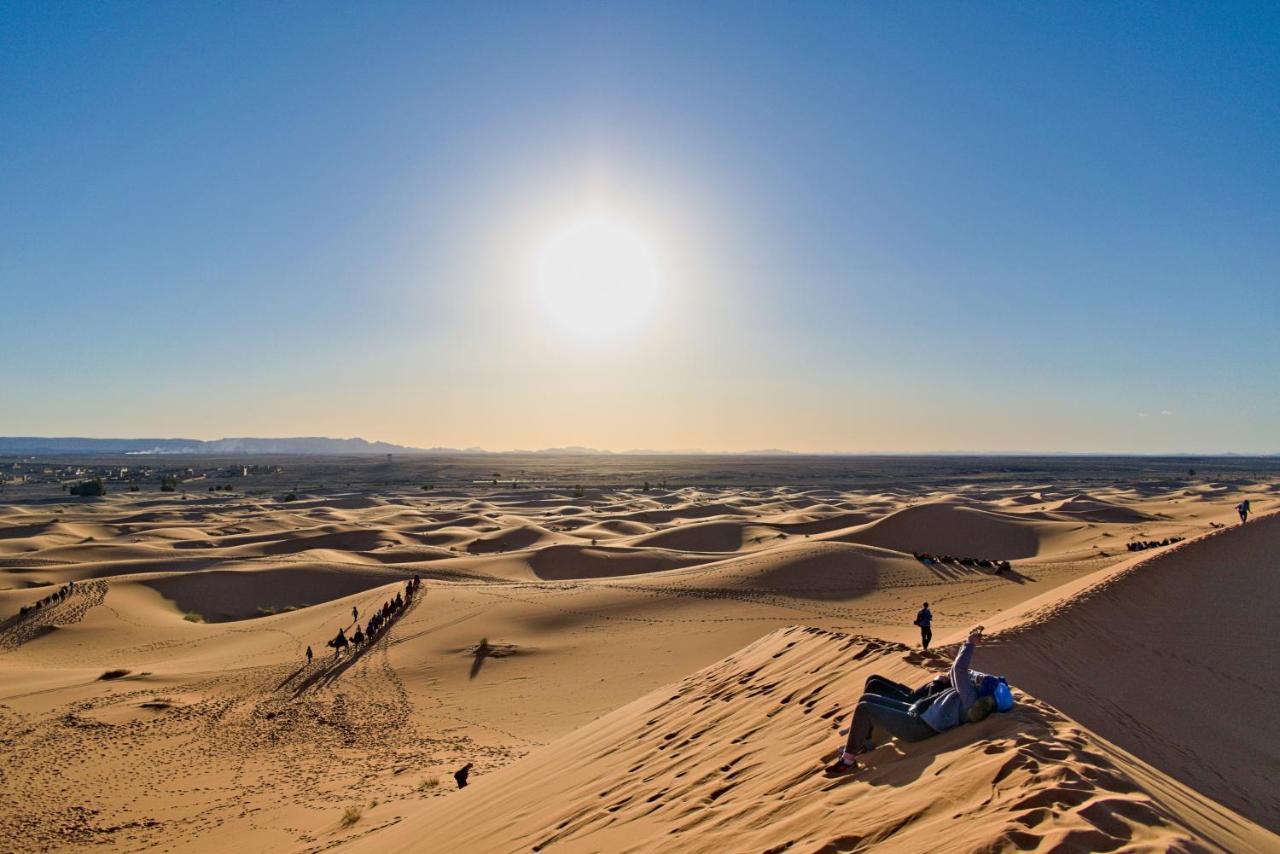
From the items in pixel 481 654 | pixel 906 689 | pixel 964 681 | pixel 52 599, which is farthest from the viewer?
pixel 52 599

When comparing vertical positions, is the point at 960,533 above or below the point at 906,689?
below

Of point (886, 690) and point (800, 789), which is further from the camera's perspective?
point (886, 690)

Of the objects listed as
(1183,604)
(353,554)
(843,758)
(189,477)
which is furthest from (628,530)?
(189,477)

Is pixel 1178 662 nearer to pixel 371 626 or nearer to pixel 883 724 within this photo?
pixel 883 724

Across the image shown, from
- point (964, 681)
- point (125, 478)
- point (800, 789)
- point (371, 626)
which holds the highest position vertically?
point (964, 681)

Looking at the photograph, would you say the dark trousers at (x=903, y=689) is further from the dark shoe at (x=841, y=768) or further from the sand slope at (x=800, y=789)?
the dark shoe at (x=841, y=768)

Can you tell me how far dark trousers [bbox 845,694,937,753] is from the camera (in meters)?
5.40

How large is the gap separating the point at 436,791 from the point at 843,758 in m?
6.29

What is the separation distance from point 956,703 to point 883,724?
1.78ft

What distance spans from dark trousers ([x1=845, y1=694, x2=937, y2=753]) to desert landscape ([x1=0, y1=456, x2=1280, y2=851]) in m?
0.10

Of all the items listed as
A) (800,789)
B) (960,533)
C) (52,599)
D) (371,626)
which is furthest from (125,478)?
(800,789)

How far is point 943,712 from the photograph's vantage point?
214 inches

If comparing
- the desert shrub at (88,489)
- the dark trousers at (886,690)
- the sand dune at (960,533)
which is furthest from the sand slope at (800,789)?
the desert shrub at (88,489)

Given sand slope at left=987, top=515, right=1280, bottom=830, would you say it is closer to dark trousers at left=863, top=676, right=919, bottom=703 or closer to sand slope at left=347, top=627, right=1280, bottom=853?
sand slope at left=347, top=627, right=1280, bottom=853
